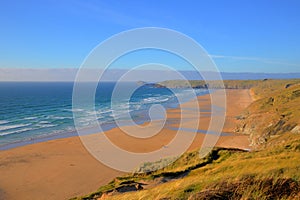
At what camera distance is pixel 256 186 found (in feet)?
20.2

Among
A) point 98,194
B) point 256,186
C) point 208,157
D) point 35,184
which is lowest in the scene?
point 35,184

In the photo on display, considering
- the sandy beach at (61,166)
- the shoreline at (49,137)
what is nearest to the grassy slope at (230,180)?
the sandy beach at (61,166)

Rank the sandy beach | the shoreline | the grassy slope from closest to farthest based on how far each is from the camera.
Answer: the grassy slope < the sandy beach < the shoreline

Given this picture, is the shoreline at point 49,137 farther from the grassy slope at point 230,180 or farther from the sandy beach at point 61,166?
the grassy slope at point 230,180

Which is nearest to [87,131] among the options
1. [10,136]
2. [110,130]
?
[110,130]

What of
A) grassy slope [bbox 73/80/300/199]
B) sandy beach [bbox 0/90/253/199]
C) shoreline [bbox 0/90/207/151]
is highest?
grassy slope [bbox 73/80/300/199]

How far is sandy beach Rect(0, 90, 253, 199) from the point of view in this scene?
17516mm

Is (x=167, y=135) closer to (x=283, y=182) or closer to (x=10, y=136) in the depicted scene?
(x=10, y=136)

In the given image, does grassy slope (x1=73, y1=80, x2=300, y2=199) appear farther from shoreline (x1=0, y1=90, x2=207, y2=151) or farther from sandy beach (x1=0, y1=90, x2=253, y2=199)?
shoreline (x1=0, y1=90, x2=207, y2=151)

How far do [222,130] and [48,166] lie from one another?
76.7ft

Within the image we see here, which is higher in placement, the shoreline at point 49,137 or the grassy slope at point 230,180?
the grassy slope at point 230,180

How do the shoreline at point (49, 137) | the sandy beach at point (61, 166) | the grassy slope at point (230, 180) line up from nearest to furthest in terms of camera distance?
the grassy slope at point (230, 180) < the sandy beach at point (61, 166) < the shoreline at point (49, 137)

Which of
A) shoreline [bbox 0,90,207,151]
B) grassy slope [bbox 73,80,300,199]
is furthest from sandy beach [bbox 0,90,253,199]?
grassy slope [bbox 73,80,300,199]

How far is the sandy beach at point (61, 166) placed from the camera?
57.5 feet
